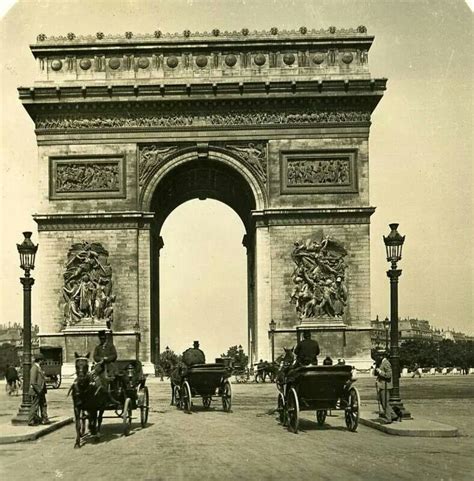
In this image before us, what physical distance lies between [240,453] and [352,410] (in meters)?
3.58

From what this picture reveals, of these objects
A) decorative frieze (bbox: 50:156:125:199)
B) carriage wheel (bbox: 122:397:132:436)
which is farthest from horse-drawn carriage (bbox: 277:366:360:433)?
decorative frieze (bbox: 50:156:125:199)

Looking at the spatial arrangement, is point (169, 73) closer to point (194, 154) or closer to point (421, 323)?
point (194, 154)

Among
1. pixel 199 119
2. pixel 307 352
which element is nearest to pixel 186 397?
pixel 307 352

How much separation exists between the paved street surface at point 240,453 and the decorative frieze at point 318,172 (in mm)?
17373

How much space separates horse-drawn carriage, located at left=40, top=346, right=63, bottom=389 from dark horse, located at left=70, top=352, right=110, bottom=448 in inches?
681

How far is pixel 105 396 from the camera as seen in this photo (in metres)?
14.7

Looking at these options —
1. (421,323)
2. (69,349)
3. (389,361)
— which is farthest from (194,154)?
(421,323)

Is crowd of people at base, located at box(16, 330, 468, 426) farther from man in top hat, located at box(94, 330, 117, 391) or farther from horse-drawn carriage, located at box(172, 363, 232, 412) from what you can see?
horse-drawn carriage, located at box(172, 363, 232, 412)

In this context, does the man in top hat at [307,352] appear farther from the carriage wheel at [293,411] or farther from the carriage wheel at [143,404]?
the carriage wheel at [143,404]

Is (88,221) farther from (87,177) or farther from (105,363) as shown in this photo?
(105,363)

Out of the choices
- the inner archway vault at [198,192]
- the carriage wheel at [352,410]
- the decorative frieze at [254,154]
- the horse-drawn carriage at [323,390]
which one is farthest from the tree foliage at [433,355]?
the horse-drawn carriage at [323,390]

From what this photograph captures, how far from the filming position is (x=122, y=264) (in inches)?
1396

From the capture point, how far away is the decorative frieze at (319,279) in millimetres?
34688

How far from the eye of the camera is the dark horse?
1395 centimetres
